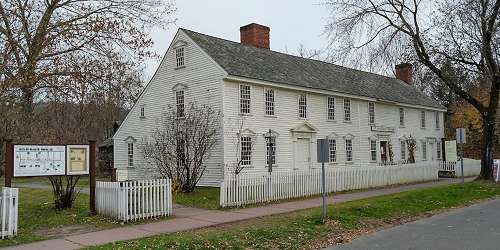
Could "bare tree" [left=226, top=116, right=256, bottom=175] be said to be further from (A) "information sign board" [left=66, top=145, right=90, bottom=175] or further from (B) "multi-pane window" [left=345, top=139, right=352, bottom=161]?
(A) "information sign board" [left=66, top=145, right=90, bottom=175]

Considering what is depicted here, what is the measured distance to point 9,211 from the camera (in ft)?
34.0

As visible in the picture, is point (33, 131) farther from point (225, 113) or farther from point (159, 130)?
point (225, 113)

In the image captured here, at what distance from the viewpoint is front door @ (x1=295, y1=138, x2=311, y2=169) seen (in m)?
25.7

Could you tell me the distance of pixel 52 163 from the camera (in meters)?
12.5

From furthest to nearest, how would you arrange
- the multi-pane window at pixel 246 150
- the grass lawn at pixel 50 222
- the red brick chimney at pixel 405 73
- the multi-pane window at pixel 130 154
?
the red brick chimney at pixel 405 73
the multi-pane window at pixel 130 154
the multi-pane window at pixel 246 150
the grass lawn at pixel 50 222

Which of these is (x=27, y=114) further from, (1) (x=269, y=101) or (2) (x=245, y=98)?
(1) (x=269, y=101)

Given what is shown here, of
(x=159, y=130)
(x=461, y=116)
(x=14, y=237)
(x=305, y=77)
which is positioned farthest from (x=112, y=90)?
(x=461, y=116)

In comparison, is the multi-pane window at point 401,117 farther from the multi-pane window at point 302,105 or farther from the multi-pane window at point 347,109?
the multi-pane window at point 302,105

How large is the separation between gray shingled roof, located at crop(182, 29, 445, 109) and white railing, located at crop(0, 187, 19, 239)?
43.0 feet

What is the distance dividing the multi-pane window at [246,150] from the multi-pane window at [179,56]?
5.45 meters

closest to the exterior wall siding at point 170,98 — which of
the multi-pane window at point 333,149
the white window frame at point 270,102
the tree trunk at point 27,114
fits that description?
the white window frame at point 270,102

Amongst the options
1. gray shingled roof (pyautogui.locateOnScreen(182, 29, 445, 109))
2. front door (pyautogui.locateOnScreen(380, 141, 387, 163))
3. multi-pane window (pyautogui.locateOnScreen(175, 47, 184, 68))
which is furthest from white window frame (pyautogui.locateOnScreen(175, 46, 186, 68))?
front door (pyautogui.locateOnScreen(380, 141, 387, 163))

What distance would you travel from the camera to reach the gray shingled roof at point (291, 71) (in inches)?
948

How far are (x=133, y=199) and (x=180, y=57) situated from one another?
13.8 metres
